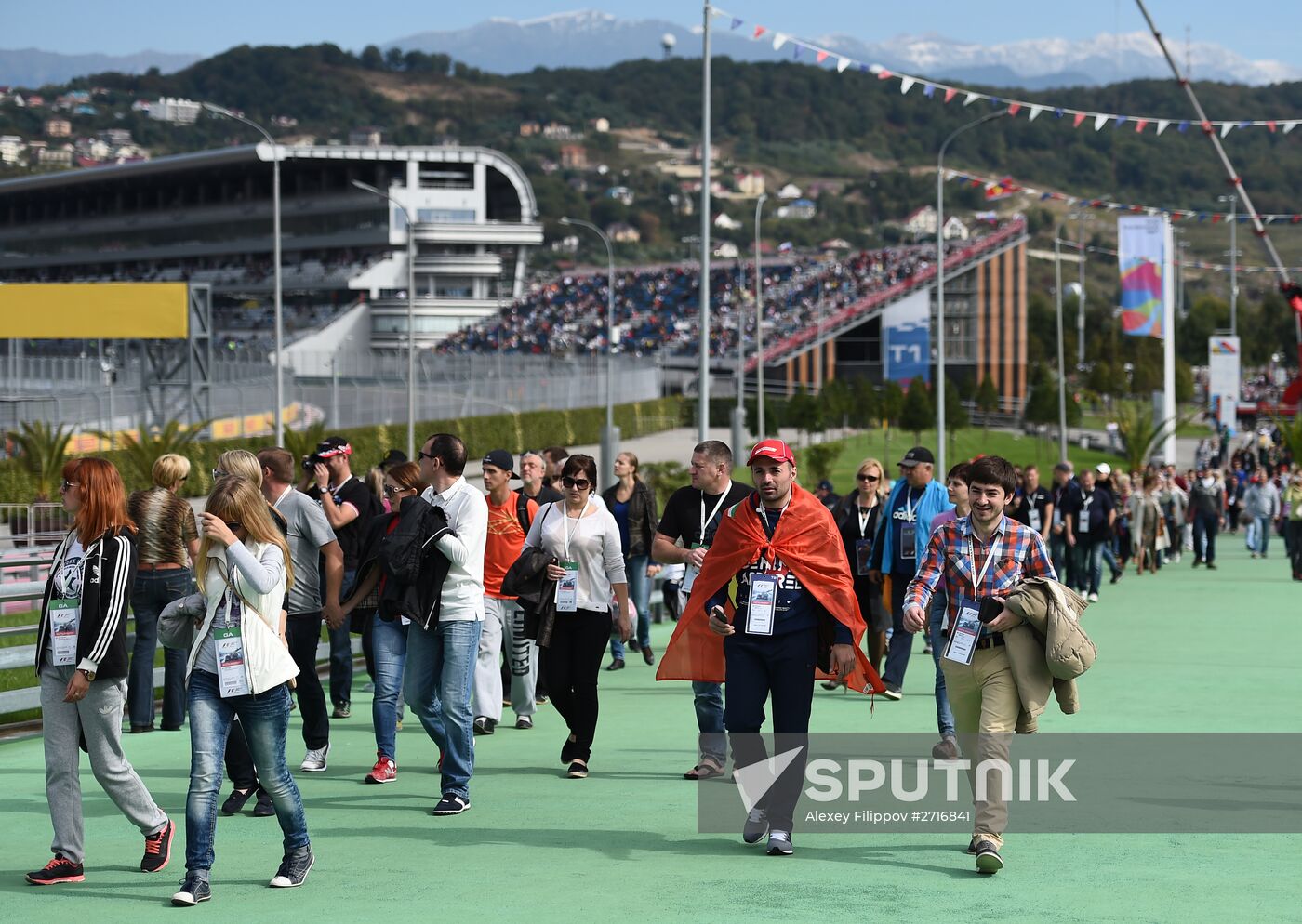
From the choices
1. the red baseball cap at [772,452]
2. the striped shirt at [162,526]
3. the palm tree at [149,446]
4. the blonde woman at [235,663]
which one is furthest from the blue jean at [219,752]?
the palm tree at [149,446]

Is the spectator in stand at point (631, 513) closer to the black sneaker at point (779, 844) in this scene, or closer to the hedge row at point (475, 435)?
the black sneaker at point (779, 844)

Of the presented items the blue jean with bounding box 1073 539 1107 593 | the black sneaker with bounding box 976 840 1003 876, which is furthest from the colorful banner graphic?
the black sneaker with bounding box 976 840 1003 876

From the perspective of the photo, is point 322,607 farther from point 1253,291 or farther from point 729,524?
point 1253,291

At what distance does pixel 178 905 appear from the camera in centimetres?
672

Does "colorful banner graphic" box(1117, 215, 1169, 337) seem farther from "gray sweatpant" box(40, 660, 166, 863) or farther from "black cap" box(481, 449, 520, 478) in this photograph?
"gray sweatpant" box(40, 660, 166, 863)

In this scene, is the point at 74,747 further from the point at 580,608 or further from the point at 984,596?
the point at 984,596

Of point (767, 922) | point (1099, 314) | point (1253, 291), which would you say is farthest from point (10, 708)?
point (1253, 291)

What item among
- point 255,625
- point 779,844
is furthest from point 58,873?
point 779,844

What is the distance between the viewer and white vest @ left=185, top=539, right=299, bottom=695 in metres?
6.82

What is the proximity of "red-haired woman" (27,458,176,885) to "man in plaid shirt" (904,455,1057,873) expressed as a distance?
3.31 m

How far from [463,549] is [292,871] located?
2.03 m

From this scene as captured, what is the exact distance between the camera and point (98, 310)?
158 feet

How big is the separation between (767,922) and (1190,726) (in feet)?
18.7

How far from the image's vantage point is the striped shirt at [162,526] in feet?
32.9
